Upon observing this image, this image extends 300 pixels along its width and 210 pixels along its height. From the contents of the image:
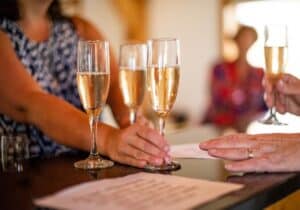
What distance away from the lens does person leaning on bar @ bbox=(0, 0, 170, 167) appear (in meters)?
1.00

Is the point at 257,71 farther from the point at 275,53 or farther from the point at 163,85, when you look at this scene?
the point at 163,85

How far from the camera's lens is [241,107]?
3721 millimetres

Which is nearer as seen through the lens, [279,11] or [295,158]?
[295,158]

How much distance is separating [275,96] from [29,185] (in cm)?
75

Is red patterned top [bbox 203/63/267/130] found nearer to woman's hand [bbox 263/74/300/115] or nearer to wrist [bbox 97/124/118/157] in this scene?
woman's hand [bbox 263/74/300/115]

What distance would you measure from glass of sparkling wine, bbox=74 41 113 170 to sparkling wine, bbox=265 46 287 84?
0.52 metres

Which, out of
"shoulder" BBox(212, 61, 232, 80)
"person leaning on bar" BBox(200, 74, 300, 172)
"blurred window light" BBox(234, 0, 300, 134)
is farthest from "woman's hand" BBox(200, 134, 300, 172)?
"shoulder" BBox(212, 61, 232, 80)

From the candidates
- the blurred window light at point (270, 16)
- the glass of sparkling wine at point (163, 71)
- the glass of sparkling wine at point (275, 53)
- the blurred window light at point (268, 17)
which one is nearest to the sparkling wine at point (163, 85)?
the glass of sparkling wine at point (163, 71)

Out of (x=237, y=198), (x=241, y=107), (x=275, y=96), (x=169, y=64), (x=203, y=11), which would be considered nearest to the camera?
(x=237, y=198)

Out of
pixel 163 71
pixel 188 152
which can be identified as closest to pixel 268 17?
pixel 188 152

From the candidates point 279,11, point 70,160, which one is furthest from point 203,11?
point 70,160

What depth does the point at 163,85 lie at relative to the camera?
985mm

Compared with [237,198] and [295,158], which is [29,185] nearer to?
[237,198]

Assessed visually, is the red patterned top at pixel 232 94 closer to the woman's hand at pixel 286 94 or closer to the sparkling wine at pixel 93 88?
the woman's hand at pixel 286 94
